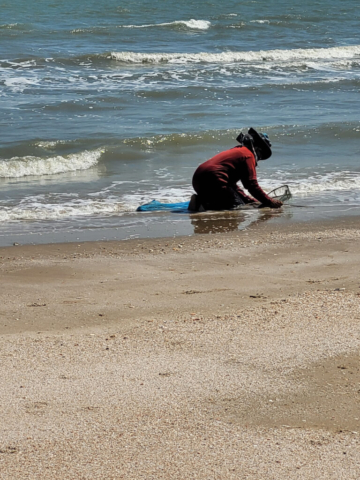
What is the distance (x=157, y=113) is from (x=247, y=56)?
865 cm

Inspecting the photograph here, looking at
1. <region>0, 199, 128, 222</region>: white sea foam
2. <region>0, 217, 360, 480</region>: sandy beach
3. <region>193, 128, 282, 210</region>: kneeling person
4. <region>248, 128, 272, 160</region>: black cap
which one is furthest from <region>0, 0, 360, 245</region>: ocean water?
<region>0, 217, 360, 480</region>: sandy beach

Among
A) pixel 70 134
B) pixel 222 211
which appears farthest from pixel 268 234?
pixel 70 134

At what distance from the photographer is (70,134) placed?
41.1 feet

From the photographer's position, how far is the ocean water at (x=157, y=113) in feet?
27.7

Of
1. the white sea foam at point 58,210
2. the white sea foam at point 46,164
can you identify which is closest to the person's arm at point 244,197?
the white sea foam at point 58,210

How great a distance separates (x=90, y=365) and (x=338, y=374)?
51.1 inches

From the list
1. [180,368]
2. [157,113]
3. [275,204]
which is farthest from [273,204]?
[157,113]

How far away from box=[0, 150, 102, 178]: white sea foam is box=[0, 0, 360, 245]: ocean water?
2 centimetres

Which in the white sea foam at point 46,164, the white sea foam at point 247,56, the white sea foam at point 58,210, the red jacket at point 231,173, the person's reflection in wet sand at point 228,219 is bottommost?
the person's reflection in wet sand at point 228,219

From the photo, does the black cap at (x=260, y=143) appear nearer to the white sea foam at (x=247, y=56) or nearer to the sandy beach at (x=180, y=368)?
the sandy beach at (x=180, y=368)

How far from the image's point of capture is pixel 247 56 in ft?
72.8

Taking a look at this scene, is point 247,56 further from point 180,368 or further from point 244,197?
point 180,368

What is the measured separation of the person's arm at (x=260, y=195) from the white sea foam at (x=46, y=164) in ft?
11.5

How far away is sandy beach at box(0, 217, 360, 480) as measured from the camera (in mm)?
3047
